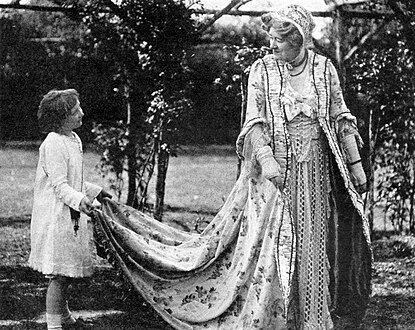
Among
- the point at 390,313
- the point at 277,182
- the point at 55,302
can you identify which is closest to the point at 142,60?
the point at 277,182

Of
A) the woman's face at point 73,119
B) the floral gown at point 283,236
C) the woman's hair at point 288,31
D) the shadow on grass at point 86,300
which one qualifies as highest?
the woman's hair at point 288,31

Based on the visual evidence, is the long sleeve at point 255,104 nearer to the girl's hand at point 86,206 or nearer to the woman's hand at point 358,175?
the woman's hand at point 358,175

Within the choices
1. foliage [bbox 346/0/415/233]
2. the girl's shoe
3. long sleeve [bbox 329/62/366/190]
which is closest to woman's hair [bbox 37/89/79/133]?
the girl's shoe

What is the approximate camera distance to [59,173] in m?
3.52

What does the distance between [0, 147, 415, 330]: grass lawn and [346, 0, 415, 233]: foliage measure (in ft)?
1.55

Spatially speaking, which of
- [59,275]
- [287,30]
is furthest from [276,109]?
[59,275]

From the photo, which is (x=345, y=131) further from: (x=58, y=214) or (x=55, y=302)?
(x=55, y=302)

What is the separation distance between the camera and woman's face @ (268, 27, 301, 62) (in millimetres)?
3371

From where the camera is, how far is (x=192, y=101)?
14.4 ft

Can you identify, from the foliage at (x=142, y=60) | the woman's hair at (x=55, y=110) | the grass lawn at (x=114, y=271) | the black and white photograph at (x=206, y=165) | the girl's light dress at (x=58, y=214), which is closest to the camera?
the black and white photograph at (x=206, y=165)

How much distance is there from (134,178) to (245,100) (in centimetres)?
106

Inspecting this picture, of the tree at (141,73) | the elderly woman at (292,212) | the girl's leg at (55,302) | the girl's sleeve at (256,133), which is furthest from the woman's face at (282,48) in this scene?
the girl's leg at (55,302)

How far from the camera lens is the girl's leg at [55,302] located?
357cm

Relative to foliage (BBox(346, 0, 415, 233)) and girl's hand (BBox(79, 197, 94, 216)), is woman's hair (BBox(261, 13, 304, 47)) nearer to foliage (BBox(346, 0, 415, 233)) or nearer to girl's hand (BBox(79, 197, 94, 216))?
girl's hand (BBox(79, 197, 94, 216))
